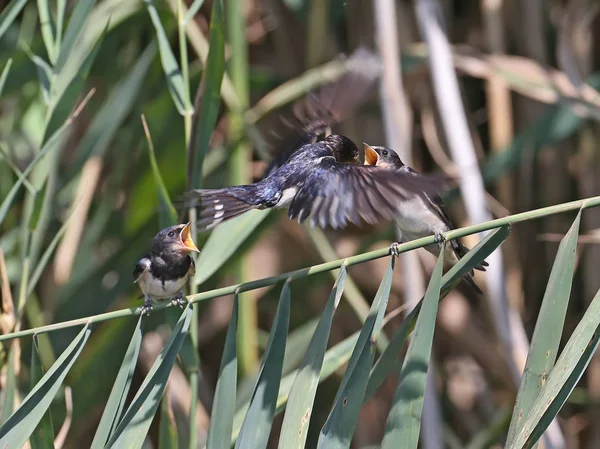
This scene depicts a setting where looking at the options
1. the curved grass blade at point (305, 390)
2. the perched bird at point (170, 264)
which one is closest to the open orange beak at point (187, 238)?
the perched bird at point (170, 264)

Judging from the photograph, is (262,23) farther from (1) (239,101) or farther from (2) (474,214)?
(2) (474,214)

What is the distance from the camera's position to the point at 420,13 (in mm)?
2285

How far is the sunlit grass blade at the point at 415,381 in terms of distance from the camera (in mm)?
1102

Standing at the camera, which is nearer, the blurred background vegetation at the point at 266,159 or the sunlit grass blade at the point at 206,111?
the sunlit grass blade at the point at 206,111

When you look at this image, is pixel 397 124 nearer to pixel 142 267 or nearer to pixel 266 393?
pixel 142 267

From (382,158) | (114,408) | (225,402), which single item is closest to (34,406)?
(114,408)

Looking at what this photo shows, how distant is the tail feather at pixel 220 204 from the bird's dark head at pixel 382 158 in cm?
29

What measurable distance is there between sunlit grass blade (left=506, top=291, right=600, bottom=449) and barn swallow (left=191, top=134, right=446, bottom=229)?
0.25 meters

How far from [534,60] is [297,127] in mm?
887

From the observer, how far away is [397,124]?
2135 mm

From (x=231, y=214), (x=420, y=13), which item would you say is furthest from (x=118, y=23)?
(x=231, y=214)

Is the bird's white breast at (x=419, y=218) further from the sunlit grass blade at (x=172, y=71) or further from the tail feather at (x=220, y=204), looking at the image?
the sunlit grass blade at (x=172, y=71)

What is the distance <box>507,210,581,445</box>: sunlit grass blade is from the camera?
1131mm

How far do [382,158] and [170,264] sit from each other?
0.45 metres
